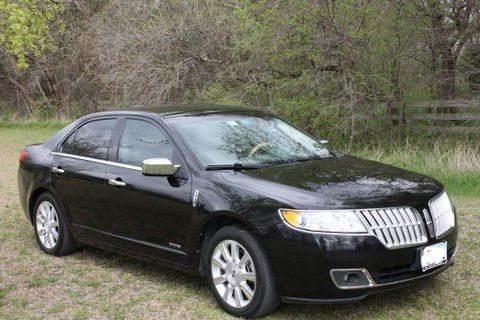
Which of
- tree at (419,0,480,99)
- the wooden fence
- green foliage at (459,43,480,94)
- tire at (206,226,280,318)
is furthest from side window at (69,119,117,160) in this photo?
green foliage at (459,43,480,94)

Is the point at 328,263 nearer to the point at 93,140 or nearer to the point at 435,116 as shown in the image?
the point at 93,140

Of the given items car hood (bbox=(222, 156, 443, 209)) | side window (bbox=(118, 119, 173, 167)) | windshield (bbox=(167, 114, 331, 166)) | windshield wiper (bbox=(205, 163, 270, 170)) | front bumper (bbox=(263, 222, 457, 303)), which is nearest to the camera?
front bumper (bbox=(263, 222, 457, 303))

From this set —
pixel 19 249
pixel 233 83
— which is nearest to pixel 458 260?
pixel 19 249

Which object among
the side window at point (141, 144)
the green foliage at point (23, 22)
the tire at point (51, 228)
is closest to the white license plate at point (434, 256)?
the side window at point (141, 144)

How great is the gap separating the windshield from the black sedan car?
0.01 meters

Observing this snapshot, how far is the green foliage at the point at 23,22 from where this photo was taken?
19.0 m

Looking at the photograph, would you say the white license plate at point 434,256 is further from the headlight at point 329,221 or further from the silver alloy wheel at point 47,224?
the silver alloy wheel at point 47,224

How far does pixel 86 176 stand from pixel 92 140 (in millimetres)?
447

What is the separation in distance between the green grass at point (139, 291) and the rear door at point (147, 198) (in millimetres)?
345

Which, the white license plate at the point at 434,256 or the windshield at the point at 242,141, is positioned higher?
the windshield at the point at 242,141

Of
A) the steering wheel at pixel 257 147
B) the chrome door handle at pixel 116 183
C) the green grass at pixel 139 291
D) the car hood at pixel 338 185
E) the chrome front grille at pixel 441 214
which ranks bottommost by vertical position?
the green grass at pixel 139 291

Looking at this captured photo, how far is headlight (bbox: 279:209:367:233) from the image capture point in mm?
4066

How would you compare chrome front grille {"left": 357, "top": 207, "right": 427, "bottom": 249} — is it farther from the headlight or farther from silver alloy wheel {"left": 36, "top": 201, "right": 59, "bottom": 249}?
silver alloy wheel {"left": 36, "top": 201, "right": 59, "bottom": 249}

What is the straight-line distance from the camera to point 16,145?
714 inches
